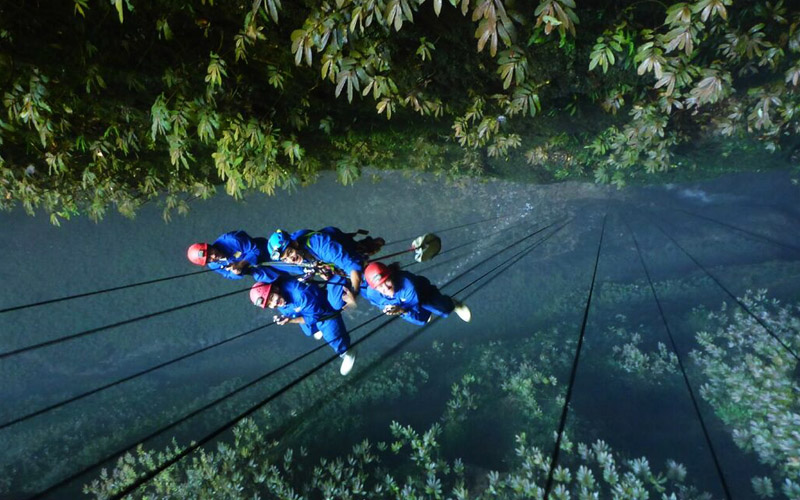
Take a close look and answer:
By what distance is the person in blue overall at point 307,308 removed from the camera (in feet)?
13.1

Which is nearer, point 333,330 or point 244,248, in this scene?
point 244,248

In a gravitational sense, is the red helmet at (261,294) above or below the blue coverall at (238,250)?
below

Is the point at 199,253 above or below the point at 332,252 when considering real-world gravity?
above

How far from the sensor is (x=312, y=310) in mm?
4254

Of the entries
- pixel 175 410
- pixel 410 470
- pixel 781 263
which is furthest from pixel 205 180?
pixel 781 263

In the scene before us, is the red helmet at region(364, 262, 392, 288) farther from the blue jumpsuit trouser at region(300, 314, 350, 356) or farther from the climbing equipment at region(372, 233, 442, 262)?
the blue jumpsuit trouser at region(300, 314, 350, 356)

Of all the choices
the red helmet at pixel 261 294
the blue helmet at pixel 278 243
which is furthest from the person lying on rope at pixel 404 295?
the red helmet at pixel 261 294

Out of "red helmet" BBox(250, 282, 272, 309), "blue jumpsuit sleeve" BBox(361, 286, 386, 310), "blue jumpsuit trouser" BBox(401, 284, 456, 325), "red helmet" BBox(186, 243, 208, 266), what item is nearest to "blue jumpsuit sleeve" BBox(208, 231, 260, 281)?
"red helmet" BBox(186, 243, 208, 266)

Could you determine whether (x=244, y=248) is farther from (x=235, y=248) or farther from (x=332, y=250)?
(x=332, y=250)

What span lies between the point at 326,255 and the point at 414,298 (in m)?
0.81

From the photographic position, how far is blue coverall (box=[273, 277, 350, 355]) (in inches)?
164

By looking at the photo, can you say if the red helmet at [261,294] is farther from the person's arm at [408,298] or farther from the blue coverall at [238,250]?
the person's arm at [408,298]

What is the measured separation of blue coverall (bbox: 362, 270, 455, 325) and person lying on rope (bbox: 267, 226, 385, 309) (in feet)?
0.70

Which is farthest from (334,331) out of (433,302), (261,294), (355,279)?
(433,302)
